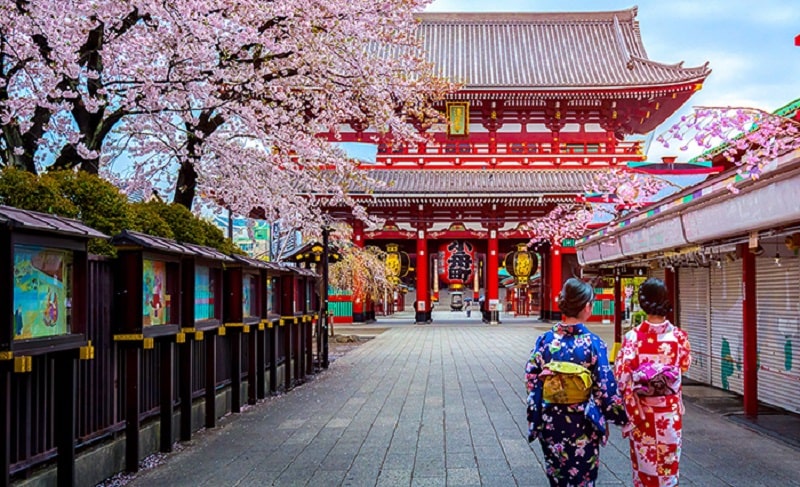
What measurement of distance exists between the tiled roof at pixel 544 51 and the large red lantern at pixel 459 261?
699cm

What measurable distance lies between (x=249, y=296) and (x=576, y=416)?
270 inches

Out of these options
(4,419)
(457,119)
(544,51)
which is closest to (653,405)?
(4,419)

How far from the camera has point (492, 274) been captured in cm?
3409

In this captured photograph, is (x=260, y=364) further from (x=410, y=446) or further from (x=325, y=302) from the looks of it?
(x=325, y=302)

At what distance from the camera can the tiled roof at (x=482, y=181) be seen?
31642mm

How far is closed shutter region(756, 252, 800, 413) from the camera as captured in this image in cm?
919

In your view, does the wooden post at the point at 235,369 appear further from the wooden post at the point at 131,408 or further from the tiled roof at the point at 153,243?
the wooden post at the point at 131,408

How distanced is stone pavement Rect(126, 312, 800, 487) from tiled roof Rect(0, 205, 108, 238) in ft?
7.33

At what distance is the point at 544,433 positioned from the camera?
15.1ft

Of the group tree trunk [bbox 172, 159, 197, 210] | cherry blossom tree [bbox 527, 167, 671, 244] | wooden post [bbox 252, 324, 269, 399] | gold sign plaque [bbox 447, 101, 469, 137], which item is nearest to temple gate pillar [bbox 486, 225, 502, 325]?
cherry blossom tree [bbox 527, 167, 671, 244]

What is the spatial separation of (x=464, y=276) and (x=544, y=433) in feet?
97.9

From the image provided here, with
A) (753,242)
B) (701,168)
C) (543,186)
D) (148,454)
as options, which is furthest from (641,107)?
(148,454)

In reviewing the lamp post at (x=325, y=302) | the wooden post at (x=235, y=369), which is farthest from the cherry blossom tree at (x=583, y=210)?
the wooden post at (x=235, y=369)

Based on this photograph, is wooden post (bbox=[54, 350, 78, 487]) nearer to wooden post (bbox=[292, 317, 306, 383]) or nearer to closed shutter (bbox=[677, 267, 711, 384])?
wooden post (bbox=[292, 317, 306, 383])
